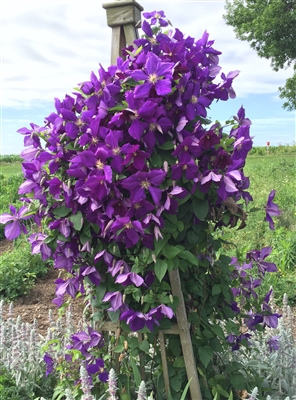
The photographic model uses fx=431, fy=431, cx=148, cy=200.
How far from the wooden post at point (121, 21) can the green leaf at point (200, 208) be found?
2.66 ft

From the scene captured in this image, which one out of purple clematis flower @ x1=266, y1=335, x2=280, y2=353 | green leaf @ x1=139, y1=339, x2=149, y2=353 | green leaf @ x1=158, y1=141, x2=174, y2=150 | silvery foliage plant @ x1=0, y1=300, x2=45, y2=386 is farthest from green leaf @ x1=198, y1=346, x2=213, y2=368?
silvery foliage plant @ x1=0, y1=300, x2=45, y2=386

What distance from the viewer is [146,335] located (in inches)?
76.4

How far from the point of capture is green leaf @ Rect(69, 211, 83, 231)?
170 centimetres

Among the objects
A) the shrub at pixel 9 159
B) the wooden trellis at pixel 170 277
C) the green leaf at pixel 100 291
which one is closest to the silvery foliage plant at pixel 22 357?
the wooden trellis at pixel 170 277

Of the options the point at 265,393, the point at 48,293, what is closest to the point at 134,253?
the point at 265,393

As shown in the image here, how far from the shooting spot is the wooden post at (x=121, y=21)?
201 cm

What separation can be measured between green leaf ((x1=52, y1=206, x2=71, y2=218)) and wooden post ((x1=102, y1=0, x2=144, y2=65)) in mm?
750

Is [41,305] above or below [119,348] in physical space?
above

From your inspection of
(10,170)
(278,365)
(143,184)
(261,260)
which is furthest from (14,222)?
(10,170)

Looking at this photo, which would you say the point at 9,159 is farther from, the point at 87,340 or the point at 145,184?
the point at 145,184

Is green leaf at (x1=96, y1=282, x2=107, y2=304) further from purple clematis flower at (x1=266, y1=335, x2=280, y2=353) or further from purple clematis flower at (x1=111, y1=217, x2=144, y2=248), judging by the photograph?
purple clematis flower at (x1=266, y1=335, x2=280, y2=353)

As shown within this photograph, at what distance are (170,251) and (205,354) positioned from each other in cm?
56

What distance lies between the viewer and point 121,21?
2.02m

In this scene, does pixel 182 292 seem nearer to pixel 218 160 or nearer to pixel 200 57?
pixel 218 160
